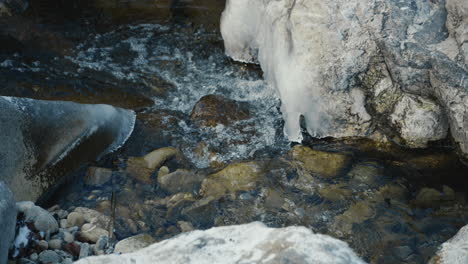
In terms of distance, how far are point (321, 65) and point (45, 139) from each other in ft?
8.79

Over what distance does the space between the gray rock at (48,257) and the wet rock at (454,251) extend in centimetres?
263

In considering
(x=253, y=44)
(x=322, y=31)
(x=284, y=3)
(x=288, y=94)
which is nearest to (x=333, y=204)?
(x=288, y=94)

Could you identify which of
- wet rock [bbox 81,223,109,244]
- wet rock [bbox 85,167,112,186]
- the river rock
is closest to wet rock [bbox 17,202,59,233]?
wet rock [bbox 81,223,109,244]

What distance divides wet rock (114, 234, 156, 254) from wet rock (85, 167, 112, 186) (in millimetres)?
A: 877

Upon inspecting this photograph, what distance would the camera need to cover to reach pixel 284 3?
17.7 feet

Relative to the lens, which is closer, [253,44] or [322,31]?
[322,31]

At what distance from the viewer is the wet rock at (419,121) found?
4.52 m

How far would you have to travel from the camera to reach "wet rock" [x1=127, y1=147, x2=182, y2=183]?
456 centimetres

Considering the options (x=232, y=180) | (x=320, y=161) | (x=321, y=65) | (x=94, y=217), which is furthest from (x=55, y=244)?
(x=321, y=65)

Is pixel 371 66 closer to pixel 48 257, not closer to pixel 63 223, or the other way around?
pixel 63 223

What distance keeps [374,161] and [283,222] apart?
118cm

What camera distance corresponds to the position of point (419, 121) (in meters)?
4.55

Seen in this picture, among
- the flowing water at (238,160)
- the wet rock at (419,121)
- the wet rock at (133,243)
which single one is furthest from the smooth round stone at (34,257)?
the wet rock at (419,121)

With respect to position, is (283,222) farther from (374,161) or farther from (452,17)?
(452,17)
